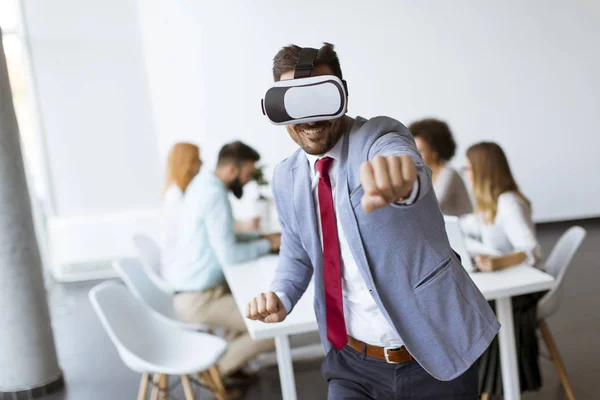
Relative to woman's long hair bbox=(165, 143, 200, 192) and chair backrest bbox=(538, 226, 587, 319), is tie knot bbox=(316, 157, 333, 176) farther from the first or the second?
woman's long hair bbox=(165, 143, 200, 192)

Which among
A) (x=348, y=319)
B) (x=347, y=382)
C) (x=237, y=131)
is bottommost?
(x=347, y=382)

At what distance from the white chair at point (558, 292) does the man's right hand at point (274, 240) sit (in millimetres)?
1365

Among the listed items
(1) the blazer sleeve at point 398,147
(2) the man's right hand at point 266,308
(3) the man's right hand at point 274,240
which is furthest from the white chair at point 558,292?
(1) the blazer sleeve at point 398,147

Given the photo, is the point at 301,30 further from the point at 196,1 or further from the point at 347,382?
the point at 347,382

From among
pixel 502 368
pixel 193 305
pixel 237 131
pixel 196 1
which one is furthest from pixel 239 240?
pixel 196 1

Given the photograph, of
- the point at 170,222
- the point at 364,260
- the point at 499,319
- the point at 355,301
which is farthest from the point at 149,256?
the point at 364,260

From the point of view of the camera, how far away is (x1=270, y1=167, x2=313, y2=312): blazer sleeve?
6.12ft

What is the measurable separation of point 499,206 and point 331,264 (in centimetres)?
160

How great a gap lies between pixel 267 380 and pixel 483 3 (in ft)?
14.3

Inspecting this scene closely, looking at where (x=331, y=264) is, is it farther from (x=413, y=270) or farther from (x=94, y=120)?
(x=94, y=120)

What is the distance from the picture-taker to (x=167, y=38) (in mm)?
6406

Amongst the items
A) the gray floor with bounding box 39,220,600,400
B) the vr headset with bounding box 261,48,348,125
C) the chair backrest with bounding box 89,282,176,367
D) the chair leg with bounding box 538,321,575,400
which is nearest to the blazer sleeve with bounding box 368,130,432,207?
the vr headset with bounding box 261,48,348,125

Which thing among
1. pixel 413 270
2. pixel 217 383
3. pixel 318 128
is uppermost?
pixel 318 128

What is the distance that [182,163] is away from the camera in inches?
156
